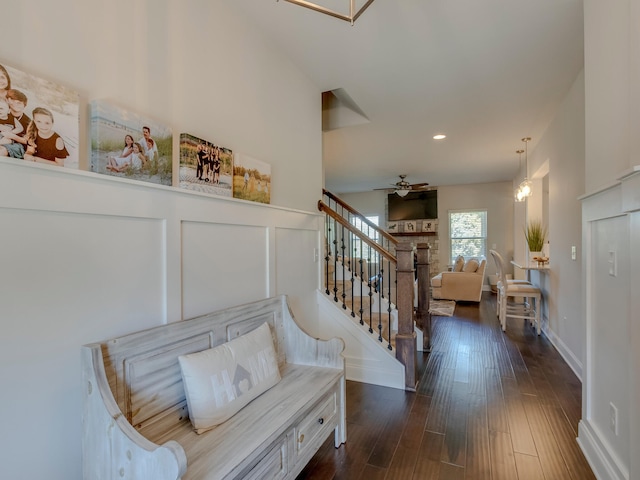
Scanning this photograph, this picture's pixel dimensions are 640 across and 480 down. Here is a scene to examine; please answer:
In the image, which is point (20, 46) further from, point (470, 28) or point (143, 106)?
point (470, 28)

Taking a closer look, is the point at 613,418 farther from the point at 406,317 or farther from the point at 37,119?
the point at 37,119

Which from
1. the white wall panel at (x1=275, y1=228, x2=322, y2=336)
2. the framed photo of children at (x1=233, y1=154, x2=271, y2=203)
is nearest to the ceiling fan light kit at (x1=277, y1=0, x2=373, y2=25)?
the framed photo of children at (x1=233, y1=154, x2=271, y2=203)

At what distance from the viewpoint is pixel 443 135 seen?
4598 millimetres

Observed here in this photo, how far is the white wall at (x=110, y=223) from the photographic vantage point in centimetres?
103

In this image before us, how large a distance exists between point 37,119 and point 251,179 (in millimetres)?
1162

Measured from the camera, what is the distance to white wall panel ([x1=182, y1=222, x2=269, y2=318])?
165cm

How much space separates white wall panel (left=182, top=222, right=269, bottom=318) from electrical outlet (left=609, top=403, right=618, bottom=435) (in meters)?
2.02

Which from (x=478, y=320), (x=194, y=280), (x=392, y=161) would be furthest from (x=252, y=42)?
(x=478, y=320)

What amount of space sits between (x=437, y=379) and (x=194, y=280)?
2.45 meters

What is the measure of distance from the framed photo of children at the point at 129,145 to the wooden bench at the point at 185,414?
0.66 meters

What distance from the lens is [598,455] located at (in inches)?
68.8

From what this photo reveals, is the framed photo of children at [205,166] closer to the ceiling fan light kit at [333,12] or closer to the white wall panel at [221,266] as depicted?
the white wall panel at [221,266]

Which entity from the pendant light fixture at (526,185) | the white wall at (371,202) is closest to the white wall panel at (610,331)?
the pendant light fixture at (526,185)

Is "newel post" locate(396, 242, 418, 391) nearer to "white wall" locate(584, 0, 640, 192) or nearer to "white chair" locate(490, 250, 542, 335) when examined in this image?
"white wall" locate(584, 0, 640, 192)
